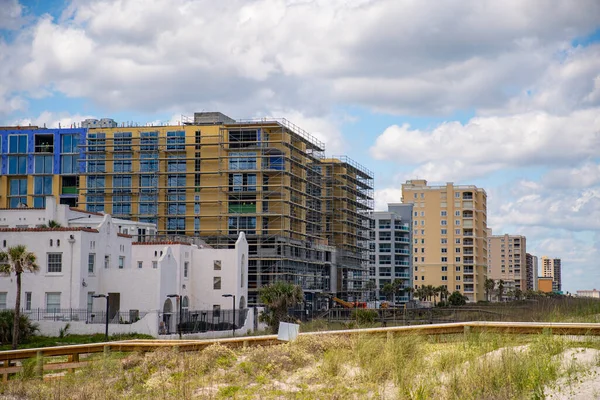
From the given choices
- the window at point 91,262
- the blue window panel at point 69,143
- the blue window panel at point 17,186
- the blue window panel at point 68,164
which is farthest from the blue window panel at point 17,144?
the window at point 91,262

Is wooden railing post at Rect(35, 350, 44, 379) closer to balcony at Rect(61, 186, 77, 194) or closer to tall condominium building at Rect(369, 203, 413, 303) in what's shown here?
balcony at Rect(61, 186, 77, 194)

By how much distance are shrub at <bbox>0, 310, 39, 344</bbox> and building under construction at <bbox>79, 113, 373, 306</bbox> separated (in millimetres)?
42249

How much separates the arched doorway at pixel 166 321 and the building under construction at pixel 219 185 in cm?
3009

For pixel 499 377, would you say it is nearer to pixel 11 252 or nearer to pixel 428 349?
pixel 428 349

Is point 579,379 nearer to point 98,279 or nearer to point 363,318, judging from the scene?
point 363,318

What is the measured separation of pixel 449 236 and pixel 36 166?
83.4m

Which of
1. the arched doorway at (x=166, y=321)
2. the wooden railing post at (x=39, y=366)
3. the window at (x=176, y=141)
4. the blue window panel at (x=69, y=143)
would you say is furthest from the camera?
the blue window panel at (x=69, y=143)

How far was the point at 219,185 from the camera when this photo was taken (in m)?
97.6

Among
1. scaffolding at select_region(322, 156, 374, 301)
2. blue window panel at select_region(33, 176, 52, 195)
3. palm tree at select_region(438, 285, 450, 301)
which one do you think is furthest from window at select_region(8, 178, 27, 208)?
palm tree at select_region(438, 285, 450, 301)

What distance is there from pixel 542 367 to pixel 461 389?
155 centimetres

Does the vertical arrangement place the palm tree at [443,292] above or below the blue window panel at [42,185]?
below

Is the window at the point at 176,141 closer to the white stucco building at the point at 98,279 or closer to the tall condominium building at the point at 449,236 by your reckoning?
the white stucco building at the point at 98,279

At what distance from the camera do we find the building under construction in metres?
95.8

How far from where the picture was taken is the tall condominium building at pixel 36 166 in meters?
108
